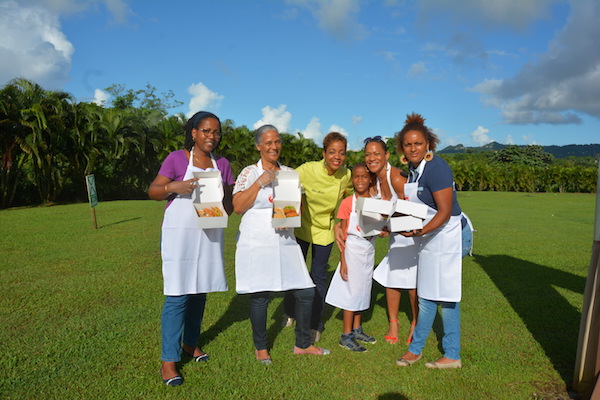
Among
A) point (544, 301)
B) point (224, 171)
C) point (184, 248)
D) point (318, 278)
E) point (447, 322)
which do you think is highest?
point (224, 171)

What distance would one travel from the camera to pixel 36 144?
1952 centimetres

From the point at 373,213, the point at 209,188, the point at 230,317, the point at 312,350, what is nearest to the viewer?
the point at 209,188

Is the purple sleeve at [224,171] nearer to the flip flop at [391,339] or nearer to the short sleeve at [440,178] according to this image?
the short sleeve at [440,178]

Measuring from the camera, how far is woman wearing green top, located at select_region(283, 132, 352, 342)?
4402 mm

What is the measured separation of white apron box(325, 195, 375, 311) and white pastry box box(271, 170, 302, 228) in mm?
874

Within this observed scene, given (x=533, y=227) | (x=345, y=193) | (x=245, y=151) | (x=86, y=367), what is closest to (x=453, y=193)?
(x=345, y=193)

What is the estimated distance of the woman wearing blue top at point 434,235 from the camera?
11.8 ft

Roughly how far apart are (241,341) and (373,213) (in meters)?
1.99

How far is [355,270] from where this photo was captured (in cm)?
431

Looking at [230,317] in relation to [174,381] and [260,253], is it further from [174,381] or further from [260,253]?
[260,253]

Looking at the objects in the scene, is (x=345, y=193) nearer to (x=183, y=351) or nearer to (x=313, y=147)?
(x=183, y=351)

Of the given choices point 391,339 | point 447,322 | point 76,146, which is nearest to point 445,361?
point 447,322

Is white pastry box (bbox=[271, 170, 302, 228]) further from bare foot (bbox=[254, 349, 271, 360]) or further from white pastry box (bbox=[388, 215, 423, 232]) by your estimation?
bare foot (bbox=[254, 349, 271, 360])

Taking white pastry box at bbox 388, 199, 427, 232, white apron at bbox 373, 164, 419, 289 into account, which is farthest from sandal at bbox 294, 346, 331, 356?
white pastry box at bbox 388, 199, 427, 232
